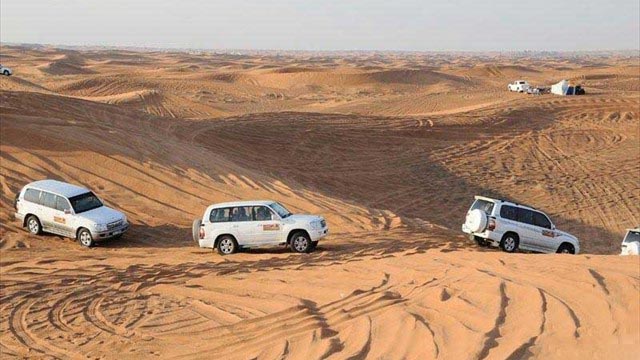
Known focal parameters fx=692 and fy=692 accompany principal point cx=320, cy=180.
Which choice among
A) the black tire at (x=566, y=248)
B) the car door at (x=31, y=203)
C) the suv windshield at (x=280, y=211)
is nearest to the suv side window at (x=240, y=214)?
the suv windshield at (x=280, y=211)

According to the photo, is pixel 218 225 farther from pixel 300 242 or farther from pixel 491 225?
pixel 491 225

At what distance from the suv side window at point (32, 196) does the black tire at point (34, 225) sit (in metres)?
0.43

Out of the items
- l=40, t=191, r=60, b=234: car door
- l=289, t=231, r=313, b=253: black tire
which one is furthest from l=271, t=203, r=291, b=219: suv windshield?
l=40, t=191, r=60, b=234: car door

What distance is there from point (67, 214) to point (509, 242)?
11581 mm

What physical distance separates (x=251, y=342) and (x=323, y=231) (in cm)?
731

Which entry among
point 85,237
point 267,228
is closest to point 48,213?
point 85,237

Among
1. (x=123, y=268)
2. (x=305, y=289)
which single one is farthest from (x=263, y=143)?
(x=305, y=289)

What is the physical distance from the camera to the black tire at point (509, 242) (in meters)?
18.0

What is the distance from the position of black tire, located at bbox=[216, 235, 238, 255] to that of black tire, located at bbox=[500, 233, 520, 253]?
6910mm

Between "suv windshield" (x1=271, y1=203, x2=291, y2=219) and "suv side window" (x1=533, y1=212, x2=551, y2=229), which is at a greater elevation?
"suv windshield" (x1=271, y1=203, x2=291, y2=219)

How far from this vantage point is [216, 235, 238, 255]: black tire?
55.3ft

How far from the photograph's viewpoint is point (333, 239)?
18.2 meters

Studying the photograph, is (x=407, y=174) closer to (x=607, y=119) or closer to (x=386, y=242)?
(x=386, y=242)

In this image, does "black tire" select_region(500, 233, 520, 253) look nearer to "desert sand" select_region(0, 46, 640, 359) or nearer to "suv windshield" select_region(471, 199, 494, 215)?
"desert sand" select_region(0, 46, 640, 359)
